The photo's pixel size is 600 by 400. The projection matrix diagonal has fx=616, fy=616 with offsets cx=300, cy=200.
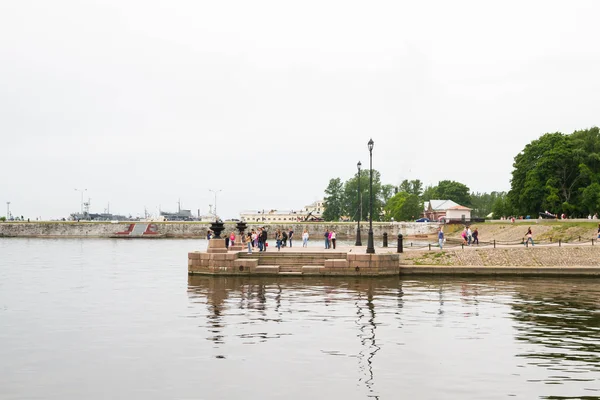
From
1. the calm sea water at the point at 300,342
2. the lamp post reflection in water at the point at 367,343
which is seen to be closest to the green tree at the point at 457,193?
the calm sea water at the point at 300,342

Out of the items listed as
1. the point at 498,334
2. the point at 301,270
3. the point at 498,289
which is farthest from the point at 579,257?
the point at 498,334

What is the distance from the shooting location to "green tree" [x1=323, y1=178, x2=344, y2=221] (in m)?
184

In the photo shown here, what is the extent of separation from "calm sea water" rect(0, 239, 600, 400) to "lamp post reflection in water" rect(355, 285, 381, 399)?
0.04m

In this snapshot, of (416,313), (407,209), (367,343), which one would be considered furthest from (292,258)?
(407,209)

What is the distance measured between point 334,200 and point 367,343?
16819 cm

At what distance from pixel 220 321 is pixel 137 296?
8.38 m

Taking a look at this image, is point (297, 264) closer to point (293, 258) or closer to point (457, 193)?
point (293, 258)

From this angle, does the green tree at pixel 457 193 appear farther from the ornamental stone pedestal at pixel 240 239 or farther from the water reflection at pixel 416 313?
the water reflection at pixel 416 313

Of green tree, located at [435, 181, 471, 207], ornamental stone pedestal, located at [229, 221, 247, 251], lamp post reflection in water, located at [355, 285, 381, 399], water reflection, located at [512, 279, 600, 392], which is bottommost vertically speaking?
water reflection, located at [512, 279, 600, 392]

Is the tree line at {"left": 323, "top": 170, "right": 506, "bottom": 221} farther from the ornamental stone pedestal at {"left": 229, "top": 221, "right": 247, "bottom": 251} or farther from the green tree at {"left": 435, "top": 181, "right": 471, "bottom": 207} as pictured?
the ornamental stone pedestal at {"left": 229, "top": 221, "right": 247, "bottom": 251}

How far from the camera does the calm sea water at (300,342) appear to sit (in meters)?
12.5

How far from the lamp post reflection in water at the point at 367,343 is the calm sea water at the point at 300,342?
4cm

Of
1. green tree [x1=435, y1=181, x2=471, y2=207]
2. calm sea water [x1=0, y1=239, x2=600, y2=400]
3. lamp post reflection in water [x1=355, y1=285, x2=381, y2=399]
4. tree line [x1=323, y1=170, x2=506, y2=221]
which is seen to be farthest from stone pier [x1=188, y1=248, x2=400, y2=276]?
green tree [x1=435, y1=181, x2=471, y2=207]

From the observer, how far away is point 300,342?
16812 mm
